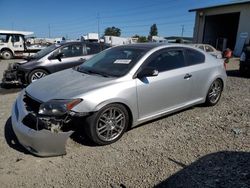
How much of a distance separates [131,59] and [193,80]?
1.39 metres

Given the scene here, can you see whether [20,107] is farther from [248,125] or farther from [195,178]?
[248,125]

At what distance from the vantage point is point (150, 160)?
3.35 metres

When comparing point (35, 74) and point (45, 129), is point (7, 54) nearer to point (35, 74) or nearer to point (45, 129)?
point (35, 74)

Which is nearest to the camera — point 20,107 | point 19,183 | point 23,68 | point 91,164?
point 19,183

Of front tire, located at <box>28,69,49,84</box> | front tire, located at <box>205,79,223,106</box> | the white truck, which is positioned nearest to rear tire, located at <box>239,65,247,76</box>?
front tire, located at <box>205,79,223,106</box>

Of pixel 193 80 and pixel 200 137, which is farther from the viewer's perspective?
pixel 193 80

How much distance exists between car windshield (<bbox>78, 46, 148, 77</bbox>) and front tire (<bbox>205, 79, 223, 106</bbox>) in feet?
6.46

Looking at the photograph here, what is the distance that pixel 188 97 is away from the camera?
481cm

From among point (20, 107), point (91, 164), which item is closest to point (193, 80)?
point (91, 164)

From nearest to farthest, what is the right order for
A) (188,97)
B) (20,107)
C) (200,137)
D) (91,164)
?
(91,164) → (20,107) → (200,137) → (188,97)

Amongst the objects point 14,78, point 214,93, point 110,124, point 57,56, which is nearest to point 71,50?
point 57,56

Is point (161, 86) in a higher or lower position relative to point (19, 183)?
higher

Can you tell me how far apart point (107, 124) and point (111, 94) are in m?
0.46

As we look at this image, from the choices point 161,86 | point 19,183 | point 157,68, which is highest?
point 157,68
